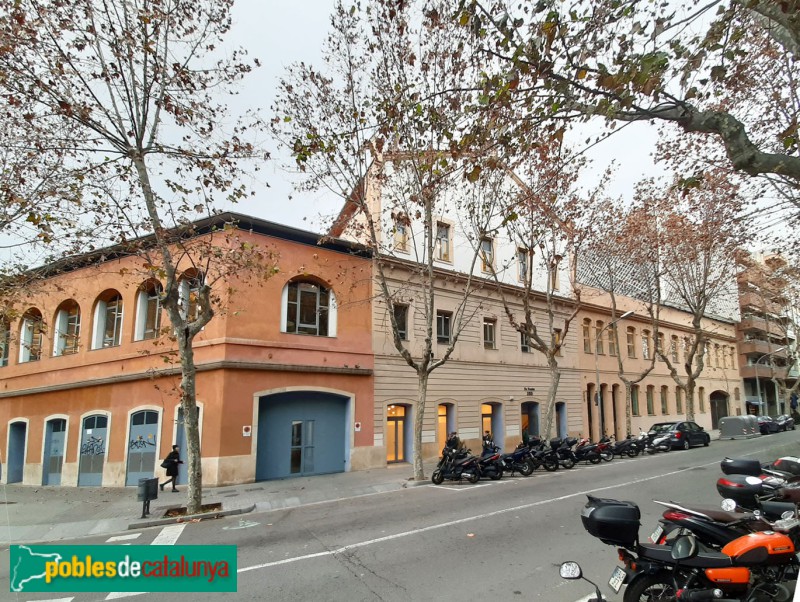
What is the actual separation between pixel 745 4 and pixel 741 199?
35.2 ft

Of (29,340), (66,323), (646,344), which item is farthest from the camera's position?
(646,344)

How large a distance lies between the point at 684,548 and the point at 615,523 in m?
0.64

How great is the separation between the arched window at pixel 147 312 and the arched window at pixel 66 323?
15.3 feet

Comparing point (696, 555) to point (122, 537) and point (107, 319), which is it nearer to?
point (122, 537)

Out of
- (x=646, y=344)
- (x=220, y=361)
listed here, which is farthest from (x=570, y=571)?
(x=646, y=344)

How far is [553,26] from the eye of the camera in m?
5.18

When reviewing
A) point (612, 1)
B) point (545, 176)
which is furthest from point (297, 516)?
point (545, 176)

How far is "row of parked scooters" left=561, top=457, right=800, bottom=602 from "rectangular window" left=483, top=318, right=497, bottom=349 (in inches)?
755

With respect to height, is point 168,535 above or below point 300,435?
below

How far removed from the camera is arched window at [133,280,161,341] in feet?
61.3

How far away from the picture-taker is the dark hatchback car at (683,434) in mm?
25531

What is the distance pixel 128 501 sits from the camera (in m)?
13.8

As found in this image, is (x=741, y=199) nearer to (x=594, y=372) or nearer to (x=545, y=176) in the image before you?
(x=545, y=176)

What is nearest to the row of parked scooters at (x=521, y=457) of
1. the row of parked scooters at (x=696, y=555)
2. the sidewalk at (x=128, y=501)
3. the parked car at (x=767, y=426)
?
the sidewalk at (x=128, y=501)
